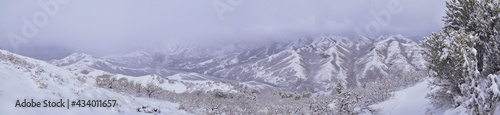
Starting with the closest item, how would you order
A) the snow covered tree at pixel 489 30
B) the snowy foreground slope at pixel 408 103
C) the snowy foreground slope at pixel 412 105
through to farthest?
1. the snow covered tree at pixel 489 30
2. the snowy foreground slope at pixel 412 105
3. the snowy foreground slope at pixel 408 103

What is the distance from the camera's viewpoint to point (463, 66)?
1234 centimetres

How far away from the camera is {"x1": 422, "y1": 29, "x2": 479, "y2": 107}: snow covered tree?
12383 millimetres

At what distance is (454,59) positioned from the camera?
1294cm

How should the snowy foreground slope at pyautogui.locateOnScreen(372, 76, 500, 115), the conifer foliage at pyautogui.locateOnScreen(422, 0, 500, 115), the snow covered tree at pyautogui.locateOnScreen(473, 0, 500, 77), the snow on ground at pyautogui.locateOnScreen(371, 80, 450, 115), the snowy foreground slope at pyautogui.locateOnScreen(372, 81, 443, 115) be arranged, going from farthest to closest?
the snowy foreground slope at pyautogui.locateOnScreen(372, 81, 443, 115) → the snow on ground at pyautogui.locateOnScreen(371, 80, 450, 115) → the snowy foreground slope at pyautogui.locateOnScreen(372, 76, 500, 115) → the snow covered tree at pyautogui.locateOnScreen(473, 0, 500, 77) → the conifer foliage at pyautogui.locateOnScreen(422, 0, 500, 115)

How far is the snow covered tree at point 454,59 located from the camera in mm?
12383

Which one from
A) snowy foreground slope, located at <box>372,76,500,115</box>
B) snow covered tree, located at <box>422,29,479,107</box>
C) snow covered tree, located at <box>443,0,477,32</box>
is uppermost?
snow covered tree, located at <box>443,0,477,32</box>

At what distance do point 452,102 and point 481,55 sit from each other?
212 centimetres

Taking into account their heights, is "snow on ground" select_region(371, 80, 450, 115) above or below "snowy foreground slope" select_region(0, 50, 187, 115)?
below

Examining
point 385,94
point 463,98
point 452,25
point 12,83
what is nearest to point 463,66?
point 463,98

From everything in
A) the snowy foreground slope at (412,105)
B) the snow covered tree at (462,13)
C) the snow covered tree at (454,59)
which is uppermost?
the snow covered tree at (462,13)

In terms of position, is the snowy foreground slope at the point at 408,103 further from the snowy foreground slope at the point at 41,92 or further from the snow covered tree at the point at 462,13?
the snowy foreground slope at the point at 41,92

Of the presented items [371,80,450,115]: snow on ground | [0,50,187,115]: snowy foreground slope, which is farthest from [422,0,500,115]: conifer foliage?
[0,50,187,115]: snowy foreground slope

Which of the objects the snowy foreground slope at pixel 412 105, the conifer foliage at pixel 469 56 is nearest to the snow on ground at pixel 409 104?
the snowy foreground slope at pixel 412 105

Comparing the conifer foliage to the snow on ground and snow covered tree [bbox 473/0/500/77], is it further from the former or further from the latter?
the snow on ground
